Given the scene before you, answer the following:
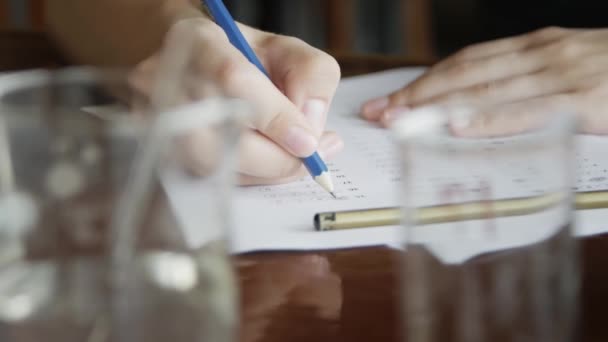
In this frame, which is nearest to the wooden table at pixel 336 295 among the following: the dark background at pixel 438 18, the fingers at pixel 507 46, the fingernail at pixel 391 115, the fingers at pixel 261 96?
the fingers at pixel 261 96

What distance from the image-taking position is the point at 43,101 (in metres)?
0.36

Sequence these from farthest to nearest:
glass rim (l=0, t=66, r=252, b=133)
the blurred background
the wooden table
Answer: the blurred background < the wooden table < glass rim (l=0, t=66, r=252, b=133)

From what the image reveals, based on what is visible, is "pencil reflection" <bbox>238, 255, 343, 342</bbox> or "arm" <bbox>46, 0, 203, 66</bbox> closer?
"pencil reflection" <bbox>238, 255, 343, 342</bbox>

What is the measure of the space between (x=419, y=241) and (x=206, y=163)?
88mm

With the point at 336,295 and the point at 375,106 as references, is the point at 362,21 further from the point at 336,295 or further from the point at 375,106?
the point at 336,295

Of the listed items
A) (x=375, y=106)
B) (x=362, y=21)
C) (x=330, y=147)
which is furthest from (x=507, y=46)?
(x=362, y=21)

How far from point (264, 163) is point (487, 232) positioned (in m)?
0.26

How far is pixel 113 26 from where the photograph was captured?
0.88 m

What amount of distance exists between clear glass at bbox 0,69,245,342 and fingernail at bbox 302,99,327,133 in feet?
0.94

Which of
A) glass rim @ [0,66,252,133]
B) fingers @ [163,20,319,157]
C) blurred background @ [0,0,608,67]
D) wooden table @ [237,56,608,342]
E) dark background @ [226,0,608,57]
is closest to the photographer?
glass rim @ [0,66,252,133]

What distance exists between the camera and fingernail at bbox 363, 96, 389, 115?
2.53 feet

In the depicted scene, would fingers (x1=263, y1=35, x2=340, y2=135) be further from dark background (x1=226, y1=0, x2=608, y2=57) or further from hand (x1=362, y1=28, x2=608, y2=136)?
dark background (x1=226, y1=0, x2=608, y2=57)

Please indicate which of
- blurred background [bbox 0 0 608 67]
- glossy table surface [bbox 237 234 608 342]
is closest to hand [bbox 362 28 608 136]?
glossy table surface [bbox 237 234 608 342]

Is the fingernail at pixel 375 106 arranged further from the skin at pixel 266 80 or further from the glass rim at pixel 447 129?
the glass rim at pixel 447 129
